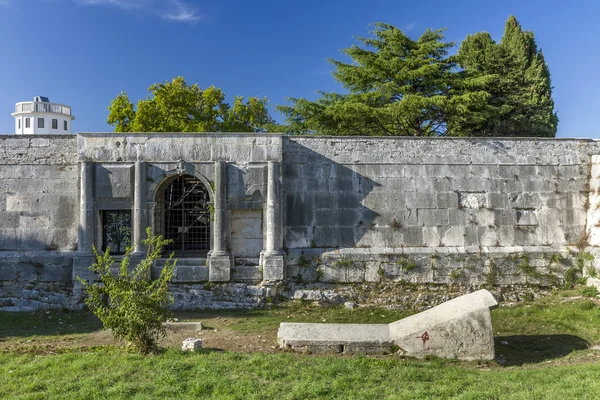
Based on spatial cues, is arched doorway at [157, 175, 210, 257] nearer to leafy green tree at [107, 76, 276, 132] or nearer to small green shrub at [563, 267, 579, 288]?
small green shrub at [563, 267, 579, 288]

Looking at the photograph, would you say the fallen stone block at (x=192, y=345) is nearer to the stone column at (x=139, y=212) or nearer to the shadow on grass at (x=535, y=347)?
the stone column at (x=139, y=212)

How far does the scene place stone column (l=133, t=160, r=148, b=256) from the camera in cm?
1047

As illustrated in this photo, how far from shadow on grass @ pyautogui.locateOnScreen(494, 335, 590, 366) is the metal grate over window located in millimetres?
6664

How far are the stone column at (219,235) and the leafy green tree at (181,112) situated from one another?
1426 cm

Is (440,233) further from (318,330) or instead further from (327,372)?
(327,372)

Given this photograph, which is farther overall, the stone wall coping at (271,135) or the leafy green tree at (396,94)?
the leafy green tree at (396,94)

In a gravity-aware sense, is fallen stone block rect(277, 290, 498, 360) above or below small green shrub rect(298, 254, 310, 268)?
below

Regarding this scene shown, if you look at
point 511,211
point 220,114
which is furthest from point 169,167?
point 220,114

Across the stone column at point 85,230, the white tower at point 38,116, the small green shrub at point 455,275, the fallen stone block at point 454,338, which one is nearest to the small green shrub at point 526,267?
the small green shrub at point 455,275

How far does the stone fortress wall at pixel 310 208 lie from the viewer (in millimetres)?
10586

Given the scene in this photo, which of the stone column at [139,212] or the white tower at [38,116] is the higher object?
the white tower at [38,116]

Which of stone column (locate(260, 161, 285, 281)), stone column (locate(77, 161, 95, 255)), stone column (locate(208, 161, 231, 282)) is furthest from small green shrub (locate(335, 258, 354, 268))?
stone column (locate(77, 161, 95, 255))

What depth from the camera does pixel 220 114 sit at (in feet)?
91.6

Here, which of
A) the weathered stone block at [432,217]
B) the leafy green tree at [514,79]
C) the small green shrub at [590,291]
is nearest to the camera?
the small green shrub at [590,291]
